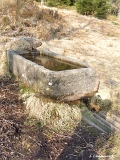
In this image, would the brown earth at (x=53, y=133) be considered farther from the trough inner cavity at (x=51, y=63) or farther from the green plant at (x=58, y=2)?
the green plant at (x=58, y=2)


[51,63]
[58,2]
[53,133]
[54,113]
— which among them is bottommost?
[53,133]

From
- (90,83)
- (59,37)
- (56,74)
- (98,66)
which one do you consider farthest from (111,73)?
→ (59,37)

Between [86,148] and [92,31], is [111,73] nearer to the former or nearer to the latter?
[86,148]

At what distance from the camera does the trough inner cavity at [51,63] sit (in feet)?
15.8

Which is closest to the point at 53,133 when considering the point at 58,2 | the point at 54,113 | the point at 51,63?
the point at 54,113

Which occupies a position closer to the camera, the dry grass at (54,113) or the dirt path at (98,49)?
the dry grass at (54,113)

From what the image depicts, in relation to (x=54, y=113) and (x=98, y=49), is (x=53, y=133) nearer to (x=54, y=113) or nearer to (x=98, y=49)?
(x=54, y=113)

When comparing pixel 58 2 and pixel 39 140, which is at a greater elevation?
pixel 58 2

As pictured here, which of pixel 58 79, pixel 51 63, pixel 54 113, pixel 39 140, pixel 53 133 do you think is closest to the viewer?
pixel 39 140

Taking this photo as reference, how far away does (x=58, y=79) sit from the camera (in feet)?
12.8

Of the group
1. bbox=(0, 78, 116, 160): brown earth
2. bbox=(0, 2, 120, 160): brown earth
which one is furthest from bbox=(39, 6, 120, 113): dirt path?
bbox=(0, 78, 116, 160): brown earth

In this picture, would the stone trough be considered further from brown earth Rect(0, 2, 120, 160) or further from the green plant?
the green plant

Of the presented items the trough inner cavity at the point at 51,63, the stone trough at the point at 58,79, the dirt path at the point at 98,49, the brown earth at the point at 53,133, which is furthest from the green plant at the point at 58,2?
the stone trough at the point at 58,79

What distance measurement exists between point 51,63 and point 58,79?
123 cm
